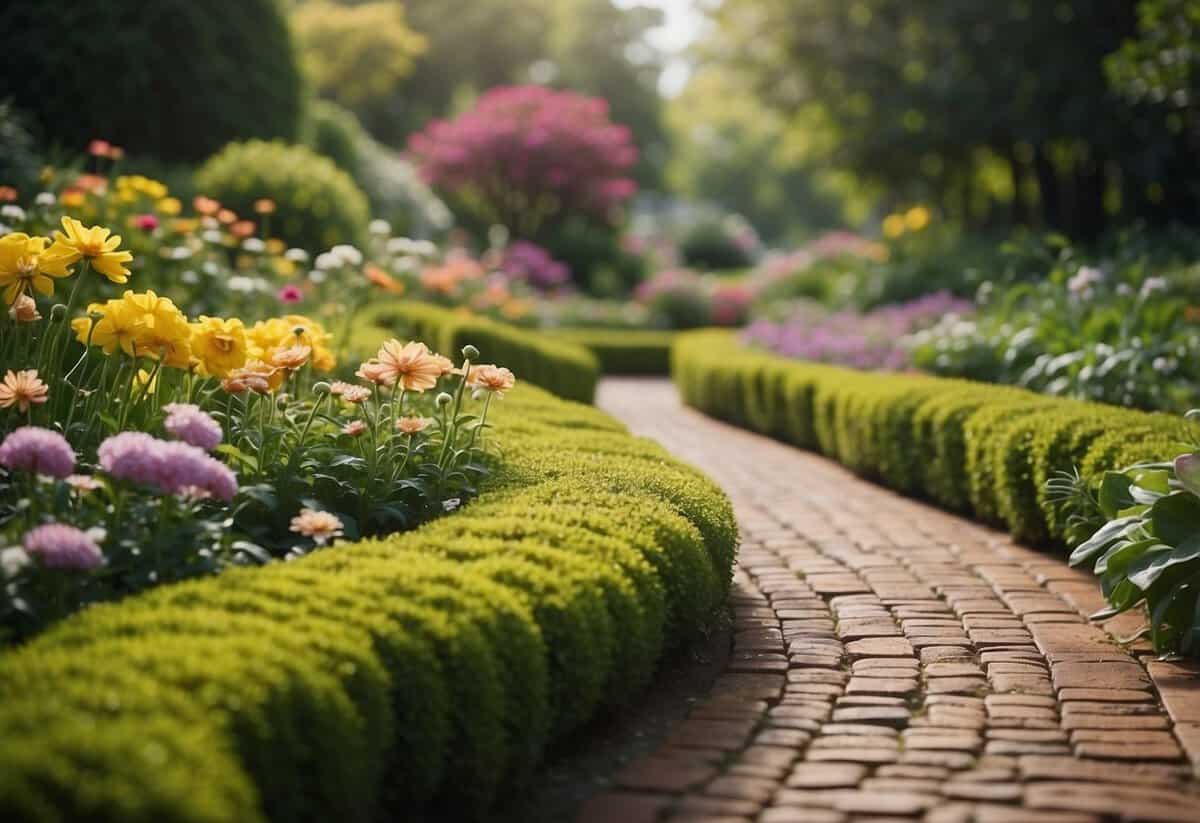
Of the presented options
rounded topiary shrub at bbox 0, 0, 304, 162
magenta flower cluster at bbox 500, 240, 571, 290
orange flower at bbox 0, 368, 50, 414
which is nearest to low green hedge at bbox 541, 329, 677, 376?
magenta flower cluster at bbox 500, 240, 571, 290

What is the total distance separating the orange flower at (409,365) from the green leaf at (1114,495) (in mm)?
2236

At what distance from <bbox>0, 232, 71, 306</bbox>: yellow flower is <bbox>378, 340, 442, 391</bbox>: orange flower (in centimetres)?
94

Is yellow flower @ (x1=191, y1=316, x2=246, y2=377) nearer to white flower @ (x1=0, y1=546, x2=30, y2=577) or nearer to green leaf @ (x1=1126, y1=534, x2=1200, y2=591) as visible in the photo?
white flower @ (x1=0, y1=546, x2=30, y2=577)

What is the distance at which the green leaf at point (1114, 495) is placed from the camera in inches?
175

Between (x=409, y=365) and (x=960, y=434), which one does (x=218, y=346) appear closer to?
(x=409, y=365)

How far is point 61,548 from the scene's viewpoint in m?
2.84

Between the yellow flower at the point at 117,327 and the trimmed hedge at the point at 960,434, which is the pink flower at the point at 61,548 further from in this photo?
the trimmed hedge at the point at 960,434

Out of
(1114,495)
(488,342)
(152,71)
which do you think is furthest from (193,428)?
(152,71)

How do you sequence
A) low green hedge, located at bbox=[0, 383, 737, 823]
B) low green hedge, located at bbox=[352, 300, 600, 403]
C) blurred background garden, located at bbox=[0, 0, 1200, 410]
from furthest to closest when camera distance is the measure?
low green hedge, located at bbox=[352, 300, 600, 403], blurred background garden, located at bbox=[0, 0, 1200, 410], low green hedge, located at bbox=[0, 383, 737, 823]

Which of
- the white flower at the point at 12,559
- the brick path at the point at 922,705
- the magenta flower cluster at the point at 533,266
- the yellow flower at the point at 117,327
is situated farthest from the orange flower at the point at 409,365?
the magenta flower cluster at the point at 533,266

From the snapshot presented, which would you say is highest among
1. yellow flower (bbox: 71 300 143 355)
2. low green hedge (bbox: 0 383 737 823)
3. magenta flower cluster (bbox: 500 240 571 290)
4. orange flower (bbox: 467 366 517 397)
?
magenta flower cluster (bbox: 500 240 571 290)

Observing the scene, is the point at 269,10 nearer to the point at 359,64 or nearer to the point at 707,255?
the point at 359,64

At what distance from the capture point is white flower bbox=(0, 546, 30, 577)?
9.20 feet

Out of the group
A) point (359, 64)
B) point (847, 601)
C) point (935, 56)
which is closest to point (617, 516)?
point (847, 601)
